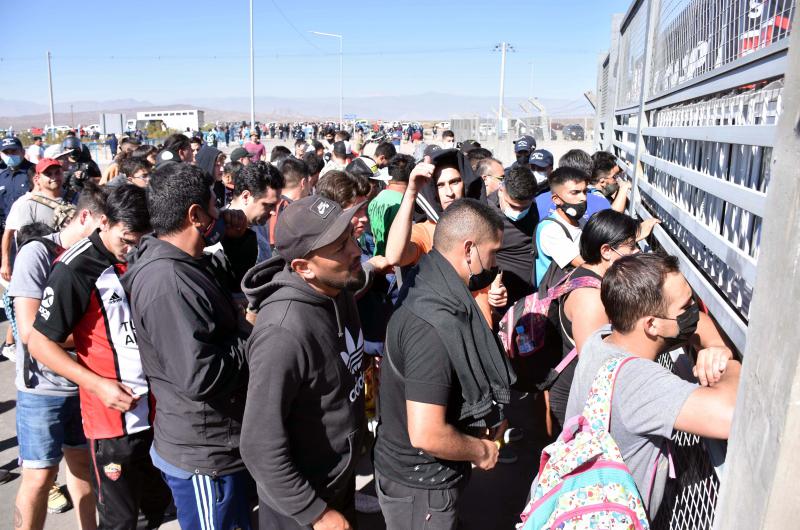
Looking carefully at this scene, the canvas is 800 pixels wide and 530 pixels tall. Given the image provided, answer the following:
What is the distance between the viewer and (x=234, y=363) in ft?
8.48

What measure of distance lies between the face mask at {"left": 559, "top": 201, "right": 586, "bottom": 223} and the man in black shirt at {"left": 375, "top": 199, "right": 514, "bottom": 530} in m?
1.80

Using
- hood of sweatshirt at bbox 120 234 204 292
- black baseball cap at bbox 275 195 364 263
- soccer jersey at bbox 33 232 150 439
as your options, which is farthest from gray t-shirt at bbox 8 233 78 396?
black baseball cap at bbox 275 195 364 263

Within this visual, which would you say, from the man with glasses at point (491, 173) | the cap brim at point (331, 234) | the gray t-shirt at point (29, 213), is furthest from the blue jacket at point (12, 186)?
the cap brim at point (331, 234)

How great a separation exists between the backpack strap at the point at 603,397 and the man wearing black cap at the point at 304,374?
95 cm

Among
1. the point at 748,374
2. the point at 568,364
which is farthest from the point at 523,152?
the point at 748,374

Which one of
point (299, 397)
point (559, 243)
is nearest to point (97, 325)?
point (299, 397)

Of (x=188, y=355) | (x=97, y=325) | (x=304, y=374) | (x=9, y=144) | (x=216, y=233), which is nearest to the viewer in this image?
(x=304, y=374)

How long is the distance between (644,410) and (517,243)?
3.04 meters

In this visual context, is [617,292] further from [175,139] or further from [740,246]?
[175,139]

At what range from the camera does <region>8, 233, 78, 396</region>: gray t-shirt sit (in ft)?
10.6

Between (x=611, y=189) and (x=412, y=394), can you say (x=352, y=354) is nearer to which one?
(x=412, y=394)

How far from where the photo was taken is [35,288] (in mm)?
3217

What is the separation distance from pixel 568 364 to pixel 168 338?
6.82 feet

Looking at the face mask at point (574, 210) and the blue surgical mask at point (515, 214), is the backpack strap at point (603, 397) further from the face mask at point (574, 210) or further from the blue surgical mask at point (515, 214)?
the blue surgical mask at point (515, 214)
